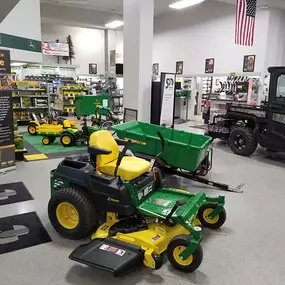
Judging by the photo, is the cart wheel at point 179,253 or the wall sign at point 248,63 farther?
the wall sign at point 248,63

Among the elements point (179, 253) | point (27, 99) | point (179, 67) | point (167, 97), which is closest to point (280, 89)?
point (167, 97)

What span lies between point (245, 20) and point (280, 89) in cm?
304

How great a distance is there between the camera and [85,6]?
13109 millimetres

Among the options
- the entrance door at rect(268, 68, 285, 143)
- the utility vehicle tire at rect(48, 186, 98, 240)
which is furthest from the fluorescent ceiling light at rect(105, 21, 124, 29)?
the utility vehicle tire at rect(48, 186, 98, 240)

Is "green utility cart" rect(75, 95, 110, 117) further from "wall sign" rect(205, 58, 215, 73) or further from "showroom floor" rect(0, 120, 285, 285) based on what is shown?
"showroom floor" rect(0, 120, 285, 285)

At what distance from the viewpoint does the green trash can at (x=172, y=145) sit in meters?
4.03

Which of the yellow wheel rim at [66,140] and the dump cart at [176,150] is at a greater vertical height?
the dump cart at [176,150]

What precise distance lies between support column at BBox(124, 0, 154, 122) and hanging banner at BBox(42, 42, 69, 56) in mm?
A: 10584

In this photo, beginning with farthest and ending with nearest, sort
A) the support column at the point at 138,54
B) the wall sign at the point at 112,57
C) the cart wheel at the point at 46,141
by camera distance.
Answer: the wall sign at the point at 112,57, the cart wheel at the point at 46,141, the support column at the point at 138,54

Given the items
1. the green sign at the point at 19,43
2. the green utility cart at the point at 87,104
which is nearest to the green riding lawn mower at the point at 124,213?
the green sign at the point at 19,43

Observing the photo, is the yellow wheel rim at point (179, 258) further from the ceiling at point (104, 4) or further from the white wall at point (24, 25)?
the ceiling at point (104, 4)

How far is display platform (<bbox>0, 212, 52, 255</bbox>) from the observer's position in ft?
9.26

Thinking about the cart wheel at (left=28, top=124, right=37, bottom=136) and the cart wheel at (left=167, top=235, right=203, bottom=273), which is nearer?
the cart wheel at (left=167, top=235, right=203, bottom=273)

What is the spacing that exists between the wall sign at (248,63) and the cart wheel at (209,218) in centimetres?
874
